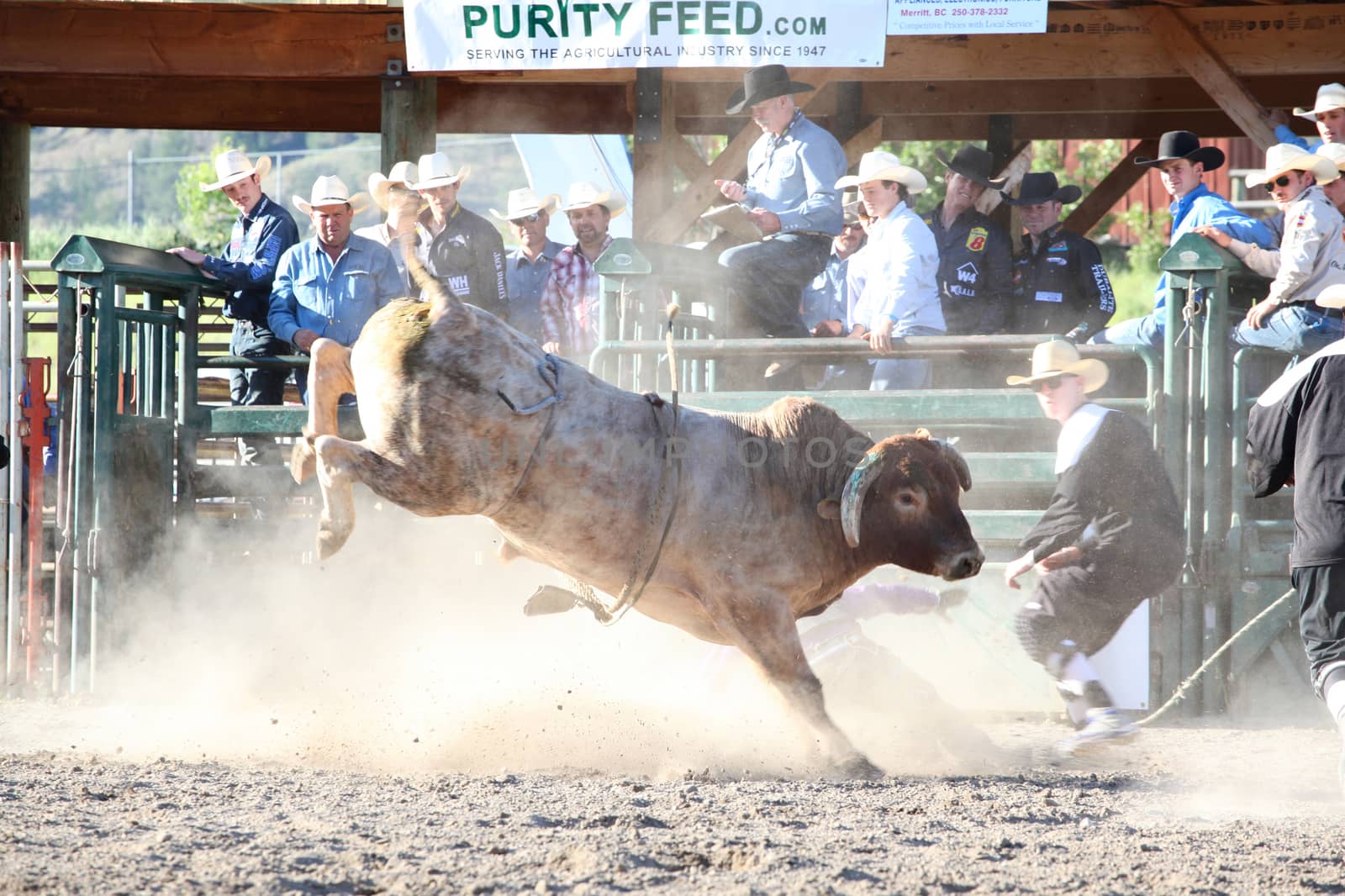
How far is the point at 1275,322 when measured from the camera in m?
6.39

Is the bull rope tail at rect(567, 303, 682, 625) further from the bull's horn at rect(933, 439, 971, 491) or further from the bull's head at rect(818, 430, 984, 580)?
the bull's horn at rect(933, 439, 971, 491)

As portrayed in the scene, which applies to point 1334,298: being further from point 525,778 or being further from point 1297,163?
point 525,778

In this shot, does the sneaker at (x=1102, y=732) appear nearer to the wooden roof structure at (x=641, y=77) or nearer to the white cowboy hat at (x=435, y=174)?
the wooden roof structure at (x=641, y=77)

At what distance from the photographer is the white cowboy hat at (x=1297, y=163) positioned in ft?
20.9

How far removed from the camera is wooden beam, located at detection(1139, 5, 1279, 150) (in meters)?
7.98

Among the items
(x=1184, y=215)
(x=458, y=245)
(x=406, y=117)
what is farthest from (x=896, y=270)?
(x=406, y=117)

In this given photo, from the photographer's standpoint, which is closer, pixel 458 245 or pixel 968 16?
pixel 968 16

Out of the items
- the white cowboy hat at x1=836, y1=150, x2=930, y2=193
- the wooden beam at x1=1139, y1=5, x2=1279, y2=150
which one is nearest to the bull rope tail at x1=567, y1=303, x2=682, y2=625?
the white cowboy hat at x1=836, y1=150, x2=930, y2=193

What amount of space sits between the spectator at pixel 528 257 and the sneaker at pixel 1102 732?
12.2 ft

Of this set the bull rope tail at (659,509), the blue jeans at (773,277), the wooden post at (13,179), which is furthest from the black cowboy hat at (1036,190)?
the wooden post at (13,179)

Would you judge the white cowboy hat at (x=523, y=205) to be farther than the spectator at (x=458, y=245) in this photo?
Yes

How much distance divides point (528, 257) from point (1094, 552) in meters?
3.81

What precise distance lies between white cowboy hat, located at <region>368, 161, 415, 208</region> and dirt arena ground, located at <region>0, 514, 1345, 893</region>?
80.7 inches

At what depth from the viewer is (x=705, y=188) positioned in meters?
8.32
